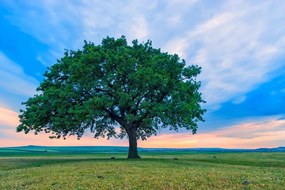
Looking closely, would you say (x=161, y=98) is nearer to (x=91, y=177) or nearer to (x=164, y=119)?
(x=164, y=119)

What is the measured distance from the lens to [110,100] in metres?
51.7

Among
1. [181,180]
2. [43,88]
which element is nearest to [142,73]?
[43,88]

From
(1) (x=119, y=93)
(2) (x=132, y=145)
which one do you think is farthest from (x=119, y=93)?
(2) (x=132, y=145)

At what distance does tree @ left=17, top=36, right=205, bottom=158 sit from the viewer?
50.8 metres

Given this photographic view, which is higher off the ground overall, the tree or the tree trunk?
the tree

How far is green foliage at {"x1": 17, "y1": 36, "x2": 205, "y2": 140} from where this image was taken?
167 feet

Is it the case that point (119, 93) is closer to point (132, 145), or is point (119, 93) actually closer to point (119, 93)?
point (119, 93)

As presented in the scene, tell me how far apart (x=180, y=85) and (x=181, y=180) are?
102ft

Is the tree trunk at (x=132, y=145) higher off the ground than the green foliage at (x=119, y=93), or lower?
lower

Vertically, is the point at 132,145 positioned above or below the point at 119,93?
below

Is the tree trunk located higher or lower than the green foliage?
lower

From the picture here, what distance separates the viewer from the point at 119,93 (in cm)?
5112

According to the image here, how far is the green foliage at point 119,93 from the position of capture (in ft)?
167

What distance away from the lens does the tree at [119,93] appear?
5084cm
